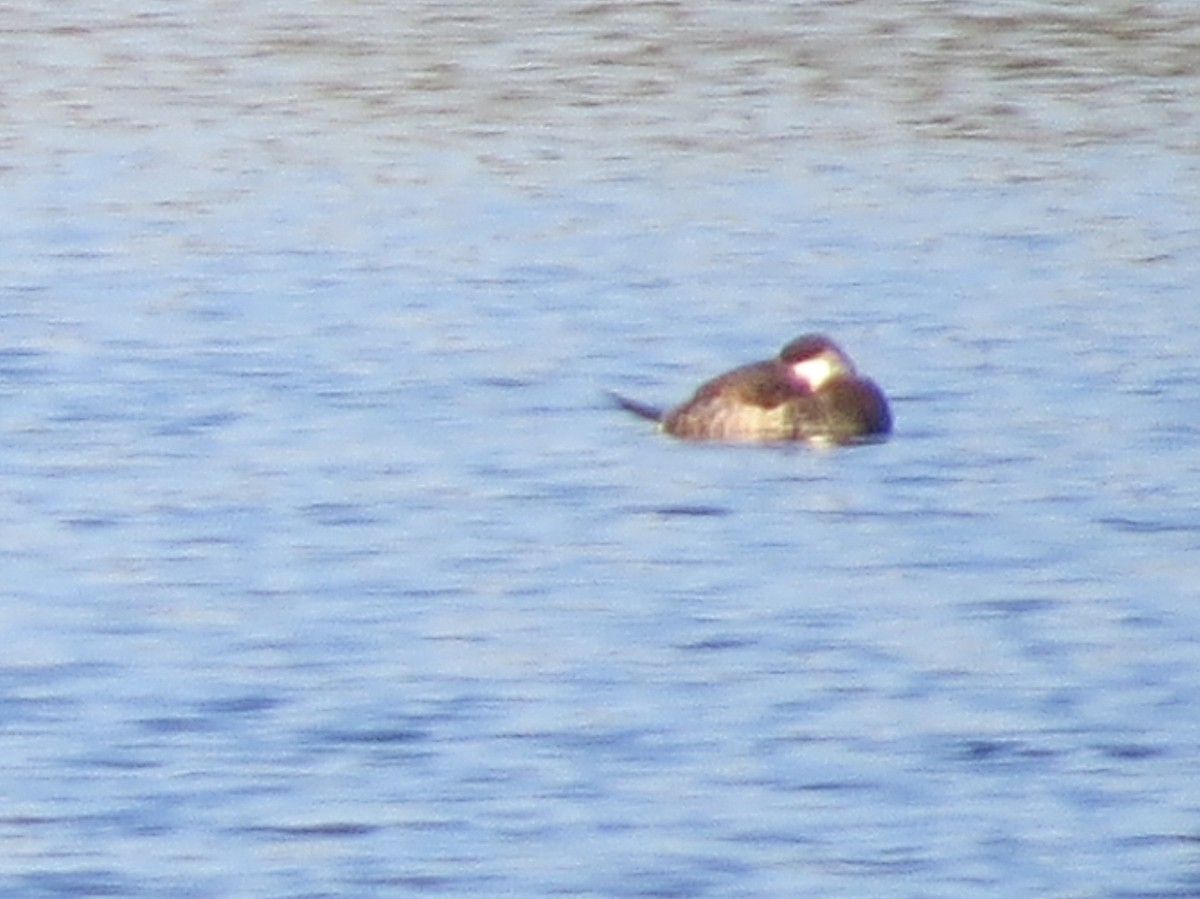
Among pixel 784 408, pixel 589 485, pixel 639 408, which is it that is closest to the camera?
pixel 589 485

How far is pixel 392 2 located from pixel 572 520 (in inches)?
663

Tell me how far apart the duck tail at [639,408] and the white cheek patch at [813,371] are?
52 cm

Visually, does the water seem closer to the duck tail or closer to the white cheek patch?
the duck tail

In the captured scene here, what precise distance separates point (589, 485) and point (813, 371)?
1.52 metres

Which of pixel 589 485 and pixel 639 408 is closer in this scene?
pixel 589 485

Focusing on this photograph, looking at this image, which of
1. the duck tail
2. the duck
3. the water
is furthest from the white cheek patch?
the duck tail

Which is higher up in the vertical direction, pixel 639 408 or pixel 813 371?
pixel 813 371

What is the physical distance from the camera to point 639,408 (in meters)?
15.1

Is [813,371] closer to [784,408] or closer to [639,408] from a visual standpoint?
[784,408]

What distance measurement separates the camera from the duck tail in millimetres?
15062

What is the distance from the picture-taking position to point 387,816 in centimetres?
935

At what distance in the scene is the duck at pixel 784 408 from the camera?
14812 mm

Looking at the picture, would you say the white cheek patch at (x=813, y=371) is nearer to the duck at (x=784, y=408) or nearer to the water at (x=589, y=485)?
the duck at (x=784, y=408)

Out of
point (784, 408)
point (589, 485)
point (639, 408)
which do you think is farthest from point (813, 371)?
point (589, 485)
